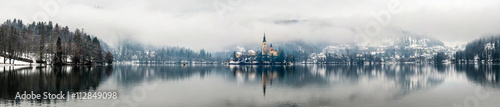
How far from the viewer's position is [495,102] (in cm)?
3894

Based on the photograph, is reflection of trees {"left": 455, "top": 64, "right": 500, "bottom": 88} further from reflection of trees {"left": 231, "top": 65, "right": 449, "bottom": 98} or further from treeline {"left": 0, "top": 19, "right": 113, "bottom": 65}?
treeline {"left": 0, "top": 19, "right": 113, "bottom": 65}

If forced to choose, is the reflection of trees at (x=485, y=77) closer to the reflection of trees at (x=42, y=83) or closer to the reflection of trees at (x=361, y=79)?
the reflection of trees at (x=361, y=79)

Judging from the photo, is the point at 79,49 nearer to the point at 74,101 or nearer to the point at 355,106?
the point at 74,101

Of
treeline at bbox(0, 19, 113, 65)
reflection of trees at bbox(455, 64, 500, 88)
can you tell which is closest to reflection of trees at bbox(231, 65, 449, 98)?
reflection of trees at bbox(455, 64, 500, 88)

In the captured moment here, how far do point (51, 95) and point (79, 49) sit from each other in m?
148

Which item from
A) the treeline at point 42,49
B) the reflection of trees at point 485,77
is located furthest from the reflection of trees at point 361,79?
the treeline at point 42,49

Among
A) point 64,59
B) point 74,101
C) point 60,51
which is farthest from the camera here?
point 64,59

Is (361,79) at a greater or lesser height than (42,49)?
lesser

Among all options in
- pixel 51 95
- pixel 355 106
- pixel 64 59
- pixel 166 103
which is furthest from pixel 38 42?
pixel 355 106

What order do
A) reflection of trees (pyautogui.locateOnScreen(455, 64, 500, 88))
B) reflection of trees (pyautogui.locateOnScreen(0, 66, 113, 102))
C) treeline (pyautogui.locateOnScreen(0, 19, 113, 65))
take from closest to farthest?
reflection of trees (pyautogui.locateOnScreen(0, 66, 113, 102)), reflection of trees (pyautogui.locateOnScreen(455, 64, 500, 88)), treeline (pyautogui.locateOnScreen(0, 19, 113, 65))

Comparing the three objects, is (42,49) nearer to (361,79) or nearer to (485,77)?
(361,79)

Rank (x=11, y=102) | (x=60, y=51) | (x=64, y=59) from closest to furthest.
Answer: (x=11, y=102)
(x=60, y=51)
(x=64, y=59)

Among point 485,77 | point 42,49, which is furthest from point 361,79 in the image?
point 42,49

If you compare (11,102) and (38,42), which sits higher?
(38,42)
